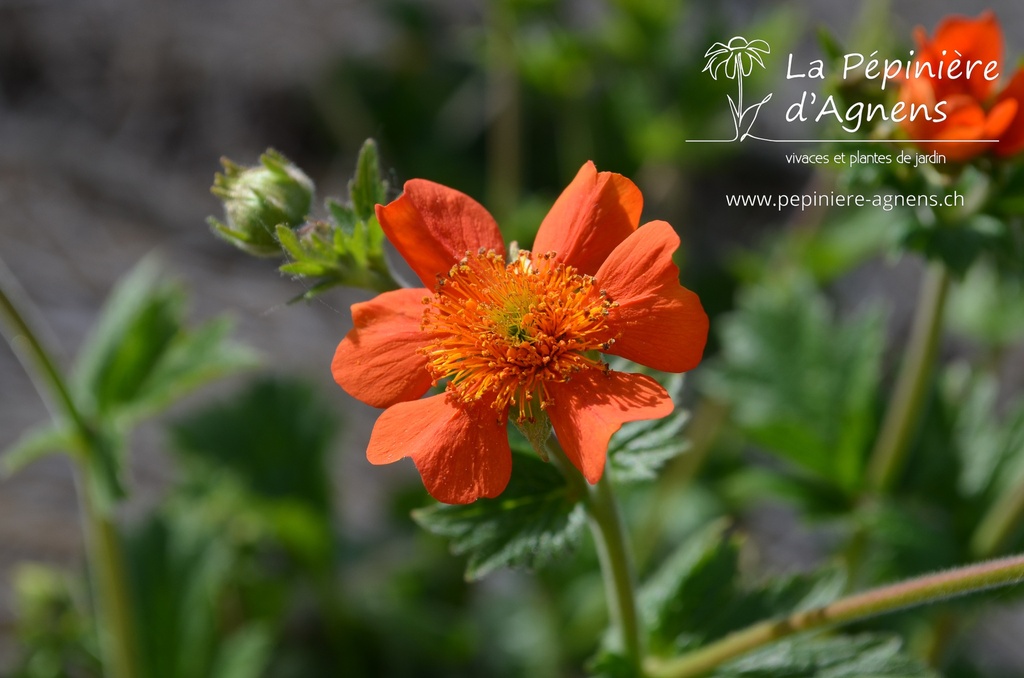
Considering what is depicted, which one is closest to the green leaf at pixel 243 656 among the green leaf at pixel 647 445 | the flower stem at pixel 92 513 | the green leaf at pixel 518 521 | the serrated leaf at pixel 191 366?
the flower stem at pixel 92 513

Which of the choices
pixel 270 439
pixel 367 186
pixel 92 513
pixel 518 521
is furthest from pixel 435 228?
pixel 270 439

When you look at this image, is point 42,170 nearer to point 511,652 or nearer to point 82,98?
point 82,98

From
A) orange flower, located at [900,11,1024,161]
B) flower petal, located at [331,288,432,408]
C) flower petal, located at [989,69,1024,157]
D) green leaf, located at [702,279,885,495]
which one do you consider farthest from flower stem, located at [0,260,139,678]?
flower petal, located at [989,69,1024,157]

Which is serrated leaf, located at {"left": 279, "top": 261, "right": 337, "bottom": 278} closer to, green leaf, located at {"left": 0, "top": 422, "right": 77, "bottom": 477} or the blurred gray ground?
green leaf, located at {"left": 0, "top": 422, "right": 77, "bottom": 477}

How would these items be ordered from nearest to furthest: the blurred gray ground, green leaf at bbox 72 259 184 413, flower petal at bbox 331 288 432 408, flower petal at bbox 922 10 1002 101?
flower petal at bbox 331 288 432 408 < flower petal at bbox 922 10 1002 101 < green leaf at bbox 72 259 184 413 < the blurred gray ground

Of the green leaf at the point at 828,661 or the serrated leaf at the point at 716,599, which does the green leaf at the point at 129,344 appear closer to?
the serrated leaf at the point at 716,599

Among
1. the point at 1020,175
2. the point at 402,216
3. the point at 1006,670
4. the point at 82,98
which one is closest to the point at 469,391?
the point at 402,216
